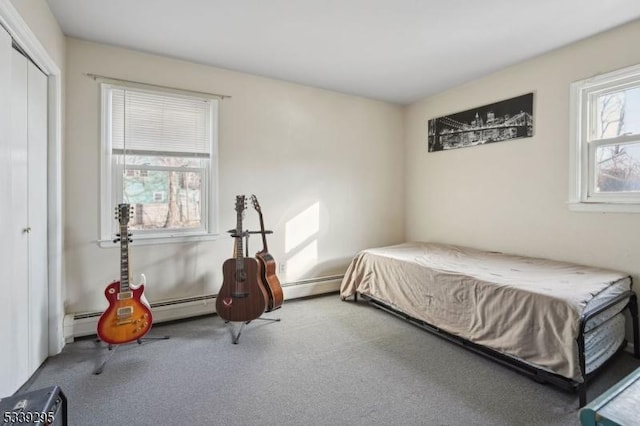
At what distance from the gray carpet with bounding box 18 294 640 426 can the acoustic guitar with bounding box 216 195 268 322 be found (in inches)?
7.7

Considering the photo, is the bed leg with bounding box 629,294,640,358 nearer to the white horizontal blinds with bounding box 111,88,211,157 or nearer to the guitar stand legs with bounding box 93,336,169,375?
the guitar stand legs with bounding box 93,336,169,375

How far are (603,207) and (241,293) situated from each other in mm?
3040

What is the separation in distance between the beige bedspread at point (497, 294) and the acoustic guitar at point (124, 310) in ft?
7.04

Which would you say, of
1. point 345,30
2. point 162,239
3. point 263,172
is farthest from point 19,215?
point 345,30

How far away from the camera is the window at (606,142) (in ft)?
7.76

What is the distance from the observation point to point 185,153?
9.61 ft

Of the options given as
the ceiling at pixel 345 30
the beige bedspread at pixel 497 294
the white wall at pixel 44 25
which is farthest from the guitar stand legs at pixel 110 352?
the ceiling at pixel 345 30

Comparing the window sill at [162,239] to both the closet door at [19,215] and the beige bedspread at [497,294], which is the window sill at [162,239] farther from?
the beige bedspread at [497,294]

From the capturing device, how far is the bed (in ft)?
5.92

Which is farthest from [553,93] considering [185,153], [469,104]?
[185,153]

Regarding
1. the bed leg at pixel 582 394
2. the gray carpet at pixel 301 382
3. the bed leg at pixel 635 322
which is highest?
the bed leg at pixel 635 322

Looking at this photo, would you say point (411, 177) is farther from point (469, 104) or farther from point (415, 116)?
point (469, 104)

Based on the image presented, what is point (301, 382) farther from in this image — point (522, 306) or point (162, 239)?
point (162, 239)

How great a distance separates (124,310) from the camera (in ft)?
7.35
